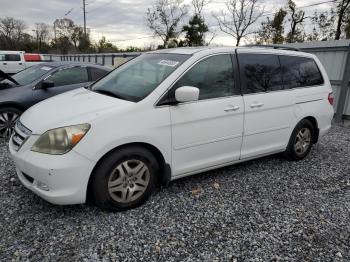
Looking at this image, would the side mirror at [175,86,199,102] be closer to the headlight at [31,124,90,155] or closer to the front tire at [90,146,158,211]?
the front tire at [90,146,158,211]

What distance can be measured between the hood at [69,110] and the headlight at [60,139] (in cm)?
5

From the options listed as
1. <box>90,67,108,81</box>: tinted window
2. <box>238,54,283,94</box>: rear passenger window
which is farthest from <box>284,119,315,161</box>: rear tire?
<box>90,67,108,81</box>: tinted window

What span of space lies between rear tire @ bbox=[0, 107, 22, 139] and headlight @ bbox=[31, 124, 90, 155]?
3.23m

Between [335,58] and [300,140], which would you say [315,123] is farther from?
[335,58]

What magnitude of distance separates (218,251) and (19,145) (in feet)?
7.11

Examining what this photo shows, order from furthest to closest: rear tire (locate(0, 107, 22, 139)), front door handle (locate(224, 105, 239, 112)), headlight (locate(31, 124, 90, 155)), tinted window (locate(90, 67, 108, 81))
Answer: tinted window (locate(90, 67, 108, 81))
rear tire (locate(0, 107, 22, 139))
front door handle (locate(224, 105, 239, 112))
headlight (locate(31, 124, 90, 155))

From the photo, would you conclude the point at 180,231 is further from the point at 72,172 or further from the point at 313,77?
the point at 313,77

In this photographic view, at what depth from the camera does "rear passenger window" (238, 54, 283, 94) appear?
12.3 ft

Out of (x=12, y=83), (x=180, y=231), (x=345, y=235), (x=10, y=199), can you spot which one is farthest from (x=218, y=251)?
(x=12, y=83)

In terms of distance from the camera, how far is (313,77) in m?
4.59

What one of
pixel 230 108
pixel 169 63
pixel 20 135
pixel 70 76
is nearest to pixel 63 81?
pixel 70 76

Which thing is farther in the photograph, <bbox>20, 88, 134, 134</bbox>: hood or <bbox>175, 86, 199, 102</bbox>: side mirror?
<bbox>175, 86, 199, 102</bbox>: side mirror

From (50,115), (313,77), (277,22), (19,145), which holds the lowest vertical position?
(19,145)

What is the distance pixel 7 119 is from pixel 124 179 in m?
3.62
